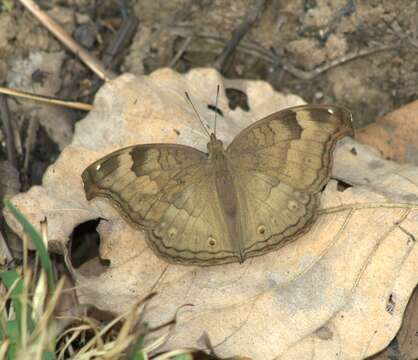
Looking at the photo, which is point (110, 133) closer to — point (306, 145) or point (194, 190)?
point (194, 190)

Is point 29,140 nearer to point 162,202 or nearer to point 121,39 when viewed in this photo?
point 121,39

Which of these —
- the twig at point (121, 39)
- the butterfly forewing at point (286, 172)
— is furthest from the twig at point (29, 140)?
the butterfly forewing at point (286, 172)

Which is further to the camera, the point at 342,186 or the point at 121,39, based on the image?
the point at 121,39

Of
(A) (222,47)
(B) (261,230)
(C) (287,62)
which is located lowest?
(B) (261,230)

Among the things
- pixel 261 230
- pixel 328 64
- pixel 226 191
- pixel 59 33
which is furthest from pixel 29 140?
pixel 328 64

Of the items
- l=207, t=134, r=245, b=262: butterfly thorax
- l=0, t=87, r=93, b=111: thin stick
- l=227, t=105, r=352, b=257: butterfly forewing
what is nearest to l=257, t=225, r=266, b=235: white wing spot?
l=227, t=105, r=352, b=257: butterfly forewing

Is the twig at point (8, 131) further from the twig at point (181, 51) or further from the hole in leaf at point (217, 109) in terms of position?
the hole in leaf at point (217, 109)

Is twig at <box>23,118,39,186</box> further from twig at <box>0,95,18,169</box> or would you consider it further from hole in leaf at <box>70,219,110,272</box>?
hole in leaf at <box>70,219,110,272</box>
